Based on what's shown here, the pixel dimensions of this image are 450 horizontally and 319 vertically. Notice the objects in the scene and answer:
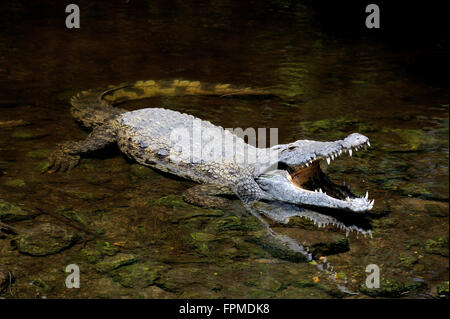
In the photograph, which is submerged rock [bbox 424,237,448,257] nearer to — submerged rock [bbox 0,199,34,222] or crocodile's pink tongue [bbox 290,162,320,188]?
crocodile's pink tongue [bbox 290,162,320,188]

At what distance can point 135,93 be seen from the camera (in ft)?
23.7

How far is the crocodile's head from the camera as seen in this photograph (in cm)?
416

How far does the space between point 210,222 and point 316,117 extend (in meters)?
2.88

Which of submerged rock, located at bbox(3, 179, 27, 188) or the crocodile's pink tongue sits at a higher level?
the crocodile's pink tongue

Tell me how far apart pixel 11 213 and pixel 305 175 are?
2559 mm

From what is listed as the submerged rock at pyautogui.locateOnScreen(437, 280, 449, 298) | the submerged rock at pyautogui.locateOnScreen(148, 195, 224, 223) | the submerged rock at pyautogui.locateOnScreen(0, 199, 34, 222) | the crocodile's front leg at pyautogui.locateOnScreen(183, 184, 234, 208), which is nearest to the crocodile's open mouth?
the crocodile's front leg at pyautogui.locateOnScreen(183, 184, 234, 208)

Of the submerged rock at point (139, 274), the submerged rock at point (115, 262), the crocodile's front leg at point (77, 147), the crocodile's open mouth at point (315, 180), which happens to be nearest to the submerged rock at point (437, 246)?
the crocodile's open mouth at point (315, 180)

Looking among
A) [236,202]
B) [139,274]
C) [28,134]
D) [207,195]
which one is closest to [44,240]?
[139,274]

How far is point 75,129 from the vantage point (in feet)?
20.0

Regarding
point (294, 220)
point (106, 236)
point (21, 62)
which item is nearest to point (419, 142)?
point (294, 220)

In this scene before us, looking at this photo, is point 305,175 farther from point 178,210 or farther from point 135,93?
point 135,93

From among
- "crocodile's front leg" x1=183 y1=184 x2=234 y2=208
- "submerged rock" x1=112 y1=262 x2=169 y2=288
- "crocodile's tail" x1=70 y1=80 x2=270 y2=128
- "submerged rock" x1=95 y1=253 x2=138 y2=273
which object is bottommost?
"submerged rock" x1=112 y1=262 x2=169 y2=288

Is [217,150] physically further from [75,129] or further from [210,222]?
[75,129]

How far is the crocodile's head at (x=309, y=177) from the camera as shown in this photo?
A: 13.6 feet
